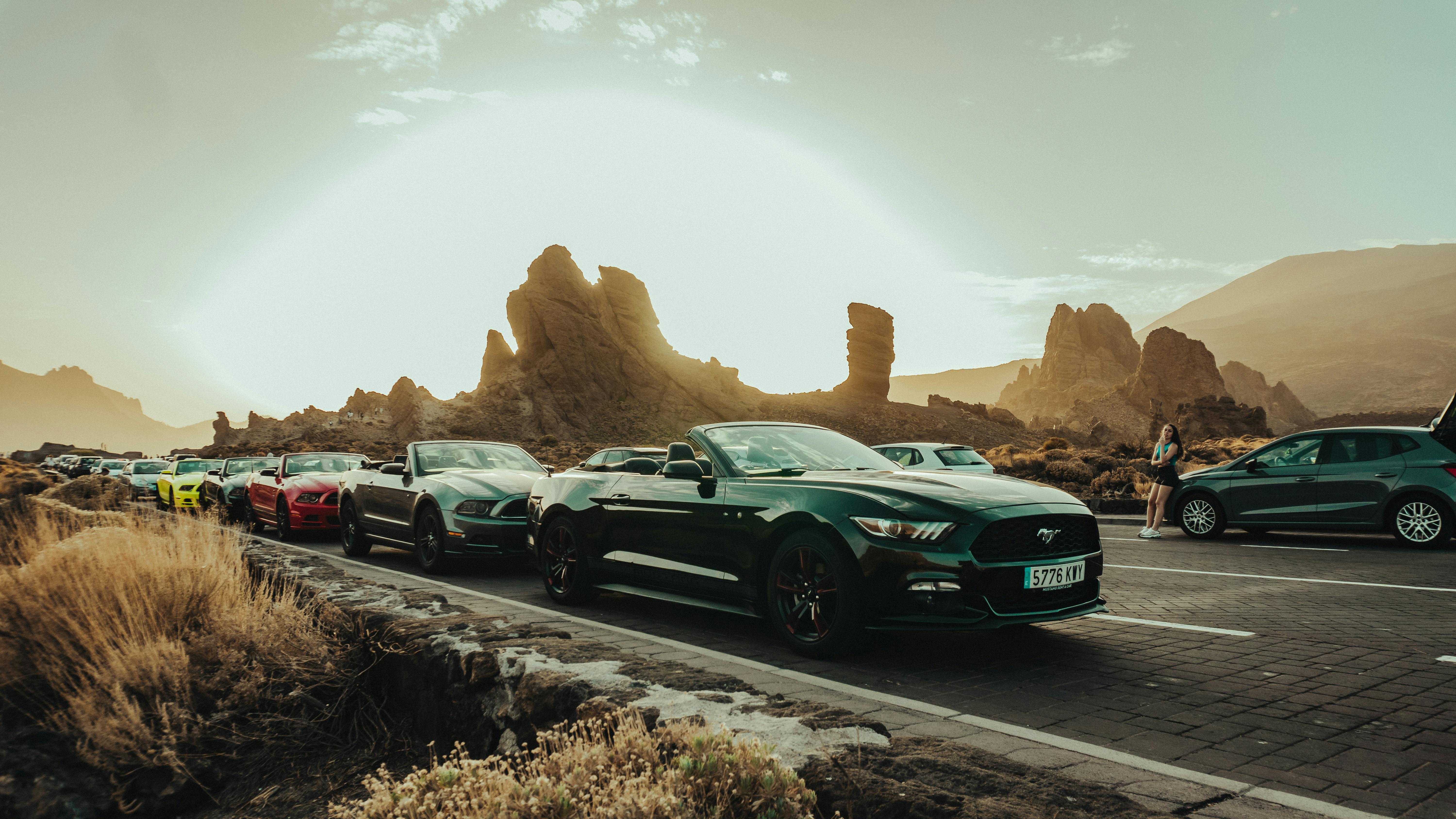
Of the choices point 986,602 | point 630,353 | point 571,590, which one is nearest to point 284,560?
point 571,590

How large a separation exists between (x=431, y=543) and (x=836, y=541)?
654 centimetres

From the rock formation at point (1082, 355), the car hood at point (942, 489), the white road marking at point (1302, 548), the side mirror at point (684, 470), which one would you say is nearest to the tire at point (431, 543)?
the side mirror at point (684, 470)

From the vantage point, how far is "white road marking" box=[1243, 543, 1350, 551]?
11.0m

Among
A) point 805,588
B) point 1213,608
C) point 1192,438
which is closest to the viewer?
point 805,588

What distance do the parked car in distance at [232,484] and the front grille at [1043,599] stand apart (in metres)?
15.4

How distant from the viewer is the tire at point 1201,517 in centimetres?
1262

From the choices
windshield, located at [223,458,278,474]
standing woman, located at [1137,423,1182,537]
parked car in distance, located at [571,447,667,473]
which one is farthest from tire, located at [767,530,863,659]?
windshield, located at [223,458,278,474]

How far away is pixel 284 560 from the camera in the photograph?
24.3ft

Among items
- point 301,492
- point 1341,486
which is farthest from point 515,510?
point 1341,486

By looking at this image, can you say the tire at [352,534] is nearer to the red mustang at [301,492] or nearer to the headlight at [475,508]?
the red mustang at [301,492]

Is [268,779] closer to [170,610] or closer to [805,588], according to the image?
[170,610]

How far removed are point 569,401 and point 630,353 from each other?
13.1m

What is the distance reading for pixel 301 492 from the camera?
46.6ft

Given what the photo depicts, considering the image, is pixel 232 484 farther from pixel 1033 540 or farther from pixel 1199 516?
pixel 1199 516
